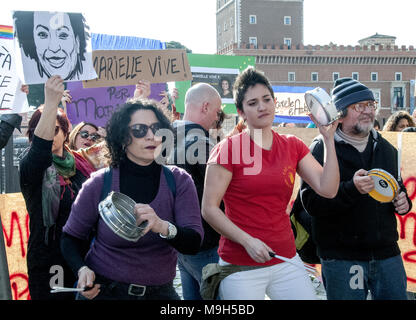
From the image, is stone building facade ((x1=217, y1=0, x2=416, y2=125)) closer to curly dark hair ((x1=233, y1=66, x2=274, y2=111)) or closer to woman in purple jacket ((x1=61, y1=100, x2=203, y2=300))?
curly dark hair ((x1=233, y1=66, x2=274, y2=111))

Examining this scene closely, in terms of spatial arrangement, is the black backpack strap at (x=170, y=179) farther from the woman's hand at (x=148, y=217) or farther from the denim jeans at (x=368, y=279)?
the denim jeans at (x=368, y=279)

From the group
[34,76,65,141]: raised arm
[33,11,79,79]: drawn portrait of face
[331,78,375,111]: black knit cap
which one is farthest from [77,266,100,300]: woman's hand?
[331,78,375,111]: black knit cap

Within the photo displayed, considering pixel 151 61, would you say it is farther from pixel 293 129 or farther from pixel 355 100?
pixel 355 100

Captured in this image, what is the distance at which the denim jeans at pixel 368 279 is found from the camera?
3084 millimetres

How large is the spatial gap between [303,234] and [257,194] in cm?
102

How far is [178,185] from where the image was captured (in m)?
2.56

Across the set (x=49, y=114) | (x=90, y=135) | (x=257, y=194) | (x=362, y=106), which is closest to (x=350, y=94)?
(x=362, y=106)

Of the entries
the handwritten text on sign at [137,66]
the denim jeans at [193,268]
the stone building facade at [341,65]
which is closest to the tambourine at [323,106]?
the denim jeans at [193,268]

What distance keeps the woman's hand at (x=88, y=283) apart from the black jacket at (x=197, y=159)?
1171mm

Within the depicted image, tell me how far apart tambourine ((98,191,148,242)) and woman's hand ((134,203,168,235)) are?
29mm

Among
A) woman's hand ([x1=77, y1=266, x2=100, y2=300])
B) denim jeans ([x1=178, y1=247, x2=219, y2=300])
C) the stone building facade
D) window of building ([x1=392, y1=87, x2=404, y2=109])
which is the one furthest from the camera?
window of building ([x1=392, y1=87, x2=404, y2=109])

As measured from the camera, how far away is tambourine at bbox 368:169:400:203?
2.93m

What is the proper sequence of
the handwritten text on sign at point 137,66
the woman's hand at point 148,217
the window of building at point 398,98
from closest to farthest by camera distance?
the woman's hand at point 148,217 → the handwritten text on sign at point 137,66 → the window of building at point 398,98

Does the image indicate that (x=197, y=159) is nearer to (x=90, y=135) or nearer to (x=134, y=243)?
(x=134, y=243)
